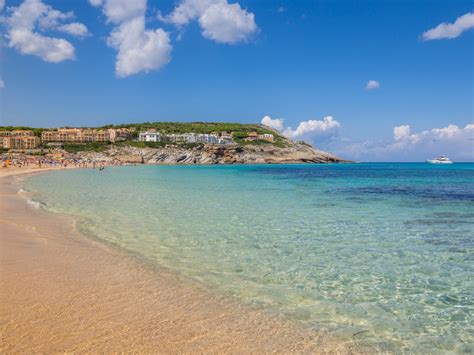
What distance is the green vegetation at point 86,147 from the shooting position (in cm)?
14062

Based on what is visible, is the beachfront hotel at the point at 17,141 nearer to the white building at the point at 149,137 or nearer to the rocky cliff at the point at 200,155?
the rocky cliff at the point at 200,155

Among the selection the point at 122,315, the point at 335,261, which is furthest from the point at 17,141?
the point at 122,315

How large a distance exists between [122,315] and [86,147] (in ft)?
502

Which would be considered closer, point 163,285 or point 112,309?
point 112,309

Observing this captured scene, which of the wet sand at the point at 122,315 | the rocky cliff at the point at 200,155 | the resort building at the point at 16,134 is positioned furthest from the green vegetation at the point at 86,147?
the wet sand at the point at 122,315

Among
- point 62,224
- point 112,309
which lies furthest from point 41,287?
point 62,224

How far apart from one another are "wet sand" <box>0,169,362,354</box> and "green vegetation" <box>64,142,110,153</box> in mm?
143401

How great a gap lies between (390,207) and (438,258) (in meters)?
11.1

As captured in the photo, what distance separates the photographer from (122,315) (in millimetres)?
5598

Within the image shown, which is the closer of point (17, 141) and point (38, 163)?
point (38, 163)

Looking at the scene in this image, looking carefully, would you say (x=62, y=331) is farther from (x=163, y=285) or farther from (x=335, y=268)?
(x=335, y=268)

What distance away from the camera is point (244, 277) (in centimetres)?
795

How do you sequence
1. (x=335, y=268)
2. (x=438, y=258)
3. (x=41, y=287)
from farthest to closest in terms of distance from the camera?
(x=438, y=258), (x=335, y=268), (x=41, y=287)

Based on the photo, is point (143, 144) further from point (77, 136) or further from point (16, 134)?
point (16, 134)
